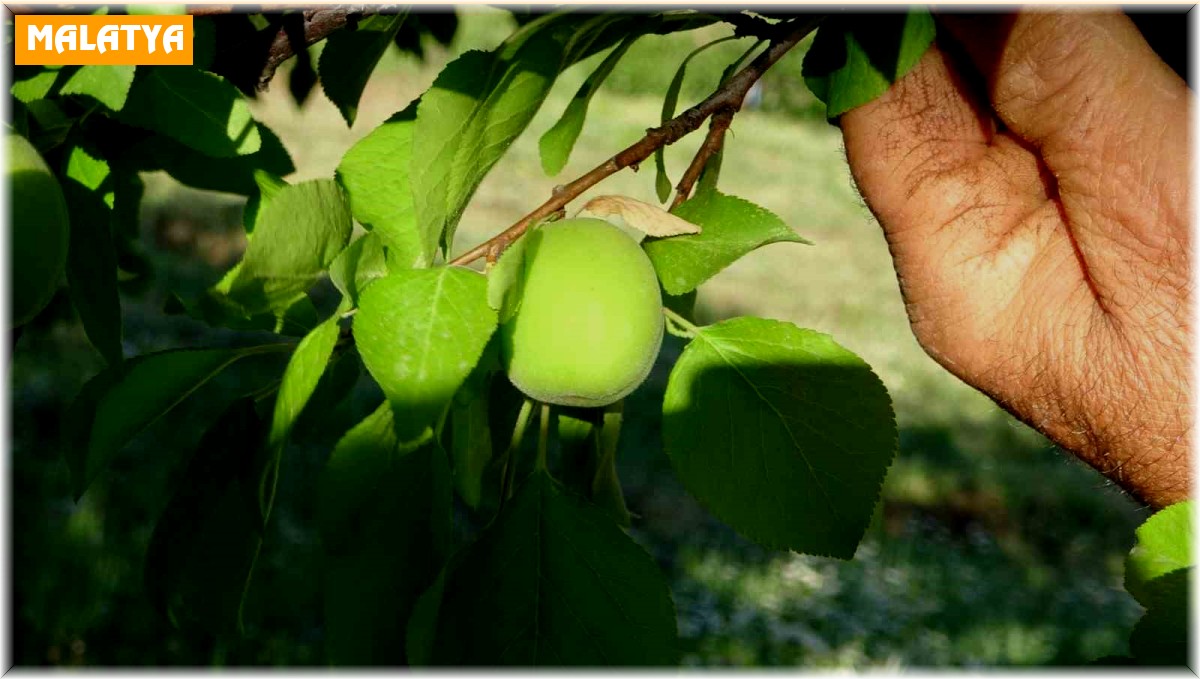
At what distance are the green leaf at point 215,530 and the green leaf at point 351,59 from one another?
279 mm

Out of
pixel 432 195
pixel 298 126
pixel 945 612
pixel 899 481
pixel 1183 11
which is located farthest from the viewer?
pixel 298 126

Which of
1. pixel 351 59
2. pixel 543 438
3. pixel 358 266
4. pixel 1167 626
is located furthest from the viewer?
pixel 351 59

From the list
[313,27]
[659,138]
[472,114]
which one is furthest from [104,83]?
[659,138]

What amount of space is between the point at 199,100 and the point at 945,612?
272cm

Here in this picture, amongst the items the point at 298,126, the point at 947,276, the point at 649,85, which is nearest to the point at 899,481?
the point at 947,276

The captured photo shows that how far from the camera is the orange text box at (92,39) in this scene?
0.79 metres

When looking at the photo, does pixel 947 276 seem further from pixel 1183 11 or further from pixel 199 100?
pixel 199 100

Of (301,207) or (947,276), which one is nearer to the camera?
(301,207)

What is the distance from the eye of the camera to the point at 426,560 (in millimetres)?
734

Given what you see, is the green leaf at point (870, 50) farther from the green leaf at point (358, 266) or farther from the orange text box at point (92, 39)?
the orange text box at point (92, 39)

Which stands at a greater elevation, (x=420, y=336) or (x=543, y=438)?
(x=420, y=336)

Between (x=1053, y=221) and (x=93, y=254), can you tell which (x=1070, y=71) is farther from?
(x=93, y=254)

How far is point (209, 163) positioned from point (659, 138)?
382mm

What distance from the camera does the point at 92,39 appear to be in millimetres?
798
